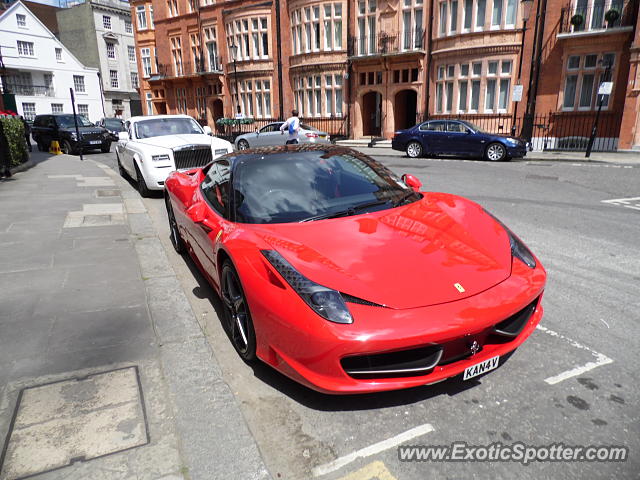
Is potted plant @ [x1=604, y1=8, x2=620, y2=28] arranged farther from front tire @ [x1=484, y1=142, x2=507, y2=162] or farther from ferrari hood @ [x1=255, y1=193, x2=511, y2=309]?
ferrari hood @ [x1=255, y1=193, x2=511, y2=309]

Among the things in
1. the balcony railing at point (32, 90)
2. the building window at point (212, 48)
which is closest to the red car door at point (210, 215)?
the building window at point (212, 48)

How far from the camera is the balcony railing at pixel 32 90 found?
150 feet

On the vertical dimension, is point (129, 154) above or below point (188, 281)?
A: above

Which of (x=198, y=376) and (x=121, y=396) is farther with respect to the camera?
(x=198, y=376)

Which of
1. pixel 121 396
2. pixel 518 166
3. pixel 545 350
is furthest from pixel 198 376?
pixel 518 166

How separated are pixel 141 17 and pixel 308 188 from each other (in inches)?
1824

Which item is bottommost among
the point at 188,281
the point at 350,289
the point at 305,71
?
the point at 188,281

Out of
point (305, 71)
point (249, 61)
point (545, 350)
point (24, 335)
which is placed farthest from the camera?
point (249, 61)

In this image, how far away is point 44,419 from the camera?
2.54 meters

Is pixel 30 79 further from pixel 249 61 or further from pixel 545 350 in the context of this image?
pixel 545 350

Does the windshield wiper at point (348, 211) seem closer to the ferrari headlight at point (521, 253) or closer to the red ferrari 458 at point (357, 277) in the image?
the red ferrari 458 at point (357, 277)

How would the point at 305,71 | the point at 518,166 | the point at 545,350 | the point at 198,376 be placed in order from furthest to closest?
the point at 305,71, the point at 518,166, the point at 545,350, the point at 198,376

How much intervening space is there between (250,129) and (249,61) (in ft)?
15.7

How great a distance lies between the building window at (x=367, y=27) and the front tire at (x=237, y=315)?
25.3 meters
